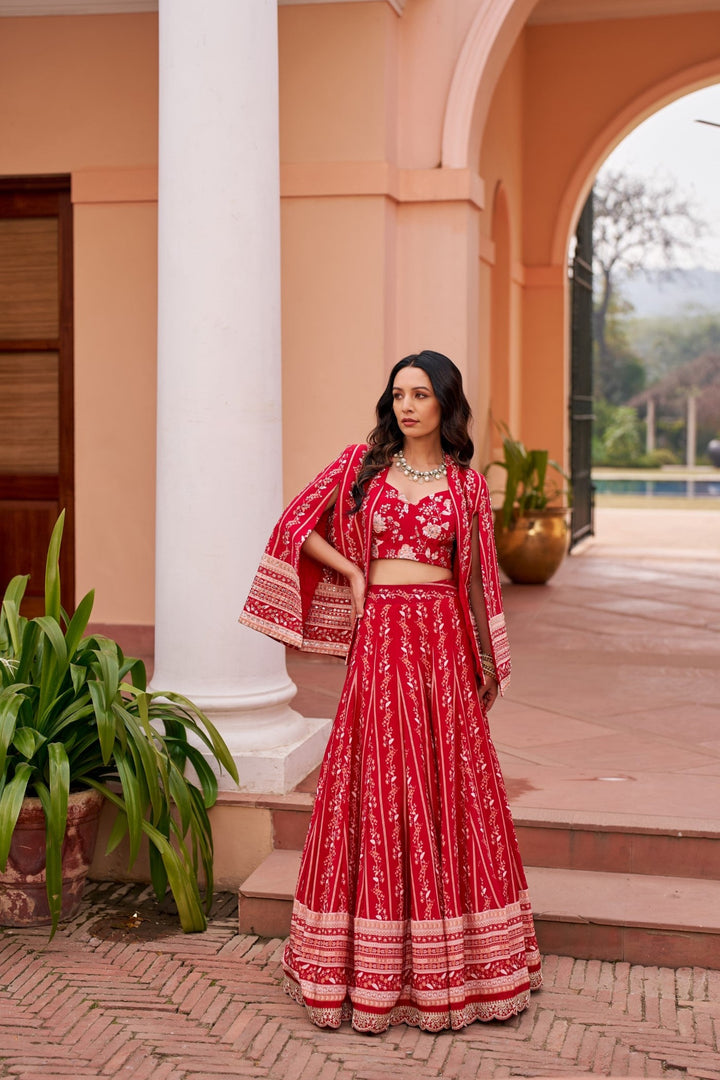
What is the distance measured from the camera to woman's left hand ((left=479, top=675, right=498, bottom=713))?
3.39m

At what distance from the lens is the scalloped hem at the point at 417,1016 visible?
10.5 ft

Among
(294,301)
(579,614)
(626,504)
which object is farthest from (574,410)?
(626,504)

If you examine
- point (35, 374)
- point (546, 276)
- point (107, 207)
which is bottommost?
point (35, 374)

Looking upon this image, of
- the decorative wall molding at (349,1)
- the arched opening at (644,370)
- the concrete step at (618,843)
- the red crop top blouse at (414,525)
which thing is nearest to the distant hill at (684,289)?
the arched opening at (644,370)

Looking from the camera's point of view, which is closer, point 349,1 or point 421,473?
point 421,473

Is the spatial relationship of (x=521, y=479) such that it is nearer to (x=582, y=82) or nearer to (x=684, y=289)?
(x=582, y=82)

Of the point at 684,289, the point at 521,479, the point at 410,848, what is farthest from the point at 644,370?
the point at 410,848

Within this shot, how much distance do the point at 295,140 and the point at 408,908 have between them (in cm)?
416

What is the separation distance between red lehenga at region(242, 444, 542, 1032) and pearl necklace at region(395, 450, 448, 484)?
0.16 feet

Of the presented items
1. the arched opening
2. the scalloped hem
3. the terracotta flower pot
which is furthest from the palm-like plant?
the arched opening

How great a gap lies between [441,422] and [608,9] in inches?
313

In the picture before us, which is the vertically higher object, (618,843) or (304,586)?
(304,586)

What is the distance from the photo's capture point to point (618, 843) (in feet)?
12.9

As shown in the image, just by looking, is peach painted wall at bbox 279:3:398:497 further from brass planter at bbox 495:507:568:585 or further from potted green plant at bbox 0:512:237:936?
brass planter at bbox 495:507:568:585
